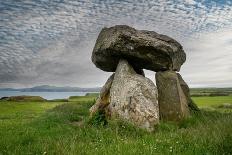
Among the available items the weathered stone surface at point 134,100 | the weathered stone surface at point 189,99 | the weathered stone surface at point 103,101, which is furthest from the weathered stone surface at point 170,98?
the weathered stone surface at point 103,101

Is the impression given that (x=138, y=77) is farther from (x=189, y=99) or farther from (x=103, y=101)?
(x=189, y=99)

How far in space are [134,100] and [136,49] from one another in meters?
3.88

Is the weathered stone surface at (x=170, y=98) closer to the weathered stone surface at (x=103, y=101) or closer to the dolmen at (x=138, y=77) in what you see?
the dolmen at (x=138, y=77)

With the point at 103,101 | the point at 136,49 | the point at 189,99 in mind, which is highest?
the point at 136,49

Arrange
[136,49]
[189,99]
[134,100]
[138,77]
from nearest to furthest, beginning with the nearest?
1. [134,100]
2. [138,77]
3. [136,49]
4. [189,99]

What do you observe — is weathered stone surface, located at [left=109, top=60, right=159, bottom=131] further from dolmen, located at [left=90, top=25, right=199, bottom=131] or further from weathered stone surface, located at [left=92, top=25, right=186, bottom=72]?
weathered stone surface, located at [left=92, top=25, right=186, bottom=72]

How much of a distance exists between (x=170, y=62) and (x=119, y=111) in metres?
5.59

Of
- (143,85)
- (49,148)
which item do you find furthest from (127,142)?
(143,85)

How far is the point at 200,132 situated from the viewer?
1391 centimetres

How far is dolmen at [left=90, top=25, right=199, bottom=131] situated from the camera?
62.7 ft

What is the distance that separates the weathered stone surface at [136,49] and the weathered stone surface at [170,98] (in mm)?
941

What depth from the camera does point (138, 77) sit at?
20922 millimetres

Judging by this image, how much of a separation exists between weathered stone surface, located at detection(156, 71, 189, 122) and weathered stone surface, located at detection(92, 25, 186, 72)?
3.09 feet

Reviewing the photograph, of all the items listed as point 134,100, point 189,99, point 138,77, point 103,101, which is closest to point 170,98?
point 138,77
